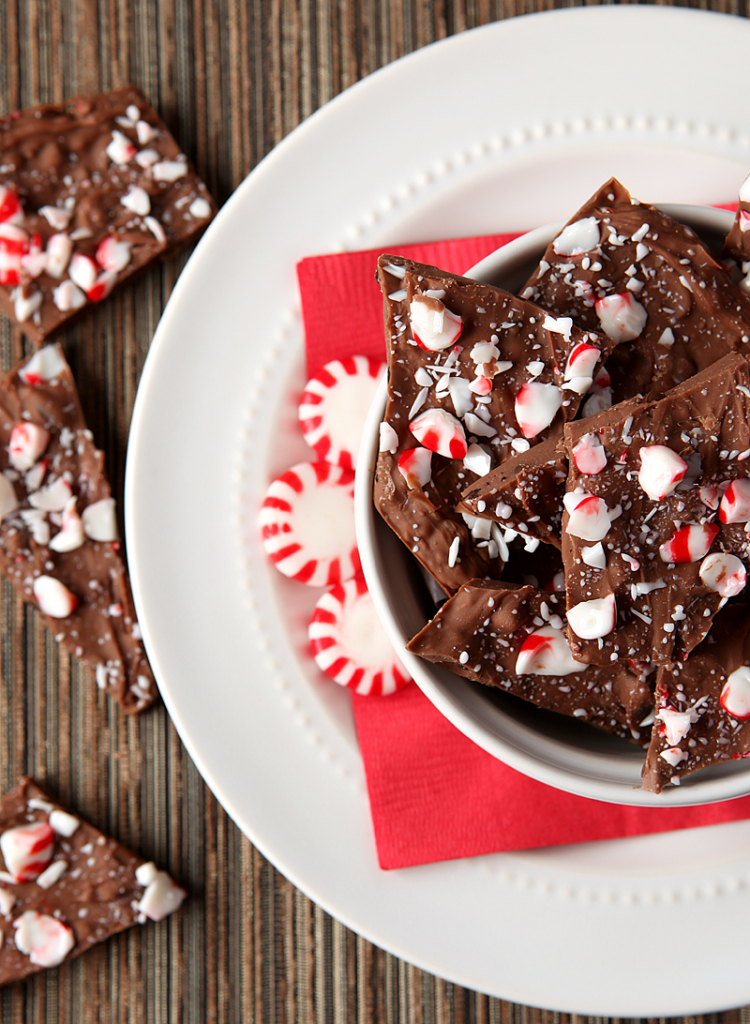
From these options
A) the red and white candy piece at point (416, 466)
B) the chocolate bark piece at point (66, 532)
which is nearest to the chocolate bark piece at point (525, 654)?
the red and white candy piece at point (416, 466)

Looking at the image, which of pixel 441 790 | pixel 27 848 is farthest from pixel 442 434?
pixel 27 848

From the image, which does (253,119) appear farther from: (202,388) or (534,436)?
(534,436)

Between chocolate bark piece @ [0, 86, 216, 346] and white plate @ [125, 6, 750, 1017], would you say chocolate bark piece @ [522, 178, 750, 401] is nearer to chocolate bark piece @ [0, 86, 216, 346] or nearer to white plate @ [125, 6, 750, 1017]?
white plate @ [125, 6, 750, 1017]

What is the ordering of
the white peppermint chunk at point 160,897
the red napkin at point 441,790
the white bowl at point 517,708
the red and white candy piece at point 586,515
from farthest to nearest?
the white peppermint chunk at point 160,897 < the red napkin at point 441,790 < the white bowl at point 517,708 < the red and white candy piece at point 586,515

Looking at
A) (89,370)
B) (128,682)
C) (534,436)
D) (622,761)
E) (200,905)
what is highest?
(534,436)

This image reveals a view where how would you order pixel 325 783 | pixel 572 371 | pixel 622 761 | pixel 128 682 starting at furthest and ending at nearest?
pixel 128 682 → pixel 325 783 → pixel 622 761 → pixel 572 371

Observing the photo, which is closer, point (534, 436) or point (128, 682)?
point (534, 436)

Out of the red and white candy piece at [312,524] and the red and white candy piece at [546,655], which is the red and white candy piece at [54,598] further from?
the red and white candy piece at [546,655]

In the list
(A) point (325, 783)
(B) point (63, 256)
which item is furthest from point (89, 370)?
(A) point (325, 783)
